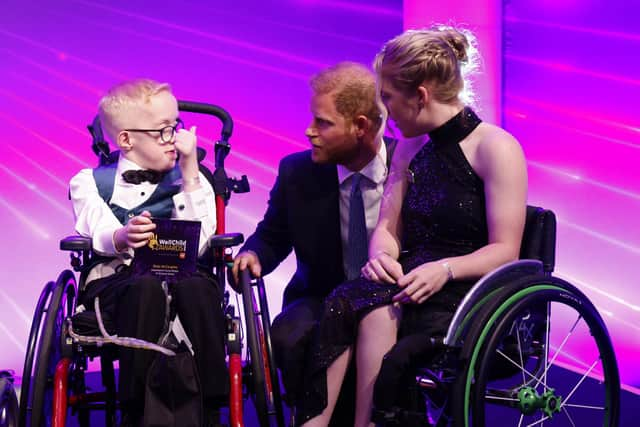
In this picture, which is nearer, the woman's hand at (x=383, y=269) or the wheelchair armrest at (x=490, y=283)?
the wheelchair armrest at (x=490, y=283)

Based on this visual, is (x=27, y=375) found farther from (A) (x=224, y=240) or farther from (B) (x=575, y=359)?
(B) (x=575, y=359)

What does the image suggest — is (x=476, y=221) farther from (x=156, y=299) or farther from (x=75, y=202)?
(x=75, y=202)

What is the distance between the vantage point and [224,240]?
2348mm

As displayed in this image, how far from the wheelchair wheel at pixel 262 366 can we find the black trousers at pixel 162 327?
0.25 feet

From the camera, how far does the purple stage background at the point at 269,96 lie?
380 cm

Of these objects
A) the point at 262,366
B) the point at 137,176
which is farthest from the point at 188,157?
the point at 262,366

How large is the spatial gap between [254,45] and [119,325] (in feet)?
7.80

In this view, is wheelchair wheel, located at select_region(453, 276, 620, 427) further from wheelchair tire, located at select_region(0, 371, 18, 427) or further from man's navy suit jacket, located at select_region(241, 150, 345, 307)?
wheelchair tire, located at select_region(0, 371, 18, 427)

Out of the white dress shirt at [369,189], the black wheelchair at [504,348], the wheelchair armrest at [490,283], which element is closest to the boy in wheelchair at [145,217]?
the white dress shirt at [369,189]

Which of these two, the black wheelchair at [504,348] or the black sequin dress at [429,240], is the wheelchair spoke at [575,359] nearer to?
the black wheelchair at [504,348]

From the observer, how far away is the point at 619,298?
12.5ft

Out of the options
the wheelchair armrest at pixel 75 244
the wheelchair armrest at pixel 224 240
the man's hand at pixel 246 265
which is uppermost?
the wheelchair armrest at pixel 224 240

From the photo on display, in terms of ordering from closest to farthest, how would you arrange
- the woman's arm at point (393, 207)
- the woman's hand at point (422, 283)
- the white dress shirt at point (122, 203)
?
the woman's hand at point (422, 283) < the woman's arm at point (393, 207) < the white dress shirt at point (122, 203)

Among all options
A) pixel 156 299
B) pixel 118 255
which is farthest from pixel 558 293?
pixel 118 255
